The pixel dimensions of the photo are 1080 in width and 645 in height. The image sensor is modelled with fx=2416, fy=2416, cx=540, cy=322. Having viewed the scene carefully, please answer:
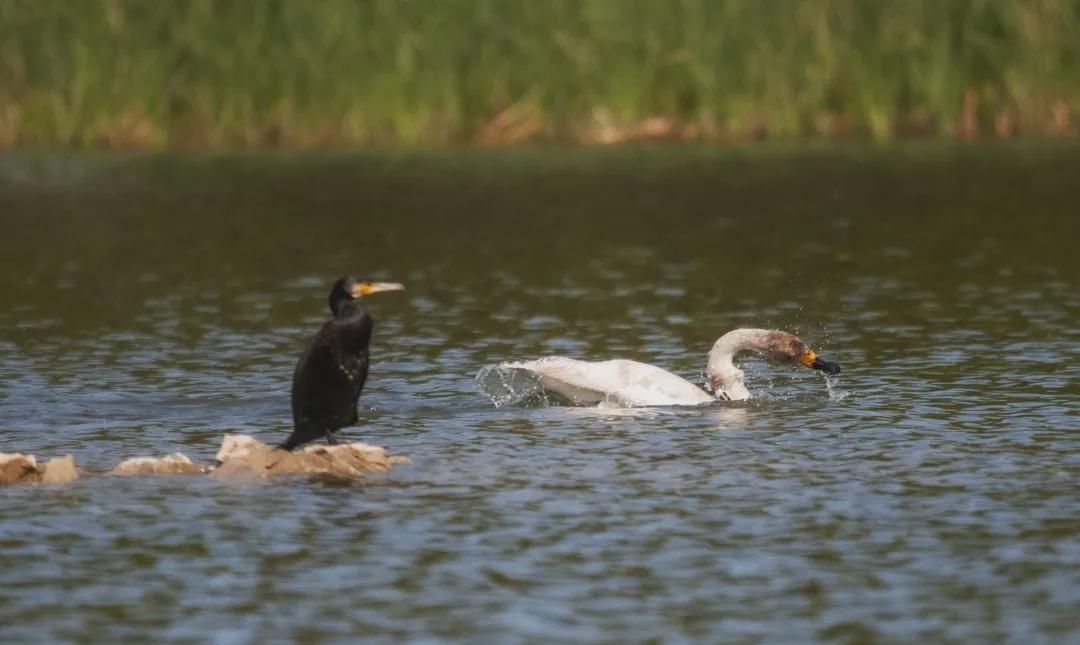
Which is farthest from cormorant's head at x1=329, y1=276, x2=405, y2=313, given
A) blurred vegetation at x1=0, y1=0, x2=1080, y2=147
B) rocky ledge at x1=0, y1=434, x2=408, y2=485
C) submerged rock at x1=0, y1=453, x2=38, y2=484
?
blurred vegetation at x1=0, y1=0, x2=1080, y2=147

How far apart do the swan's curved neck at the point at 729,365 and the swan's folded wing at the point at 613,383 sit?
0.55 ft

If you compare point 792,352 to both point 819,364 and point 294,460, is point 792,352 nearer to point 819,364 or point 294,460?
point 819,364

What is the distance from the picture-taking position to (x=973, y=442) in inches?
466

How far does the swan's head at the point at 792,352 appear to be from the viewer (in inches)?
547

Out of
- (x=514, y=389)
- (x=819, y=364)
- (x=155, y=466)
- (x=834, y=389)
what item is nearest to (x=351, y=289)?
(x=155, y=466)

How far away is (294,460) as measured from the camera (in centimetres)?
1127

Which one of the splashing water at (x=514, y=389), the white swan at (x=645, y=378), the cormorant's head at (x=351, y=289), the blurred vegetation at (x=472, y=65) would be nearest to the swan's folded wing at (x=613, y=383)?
the white swan at (x=645, y=378)

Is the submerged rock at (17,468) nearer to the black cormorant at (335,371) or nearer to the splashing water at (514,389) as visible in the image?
the black cormorant at (335,371)

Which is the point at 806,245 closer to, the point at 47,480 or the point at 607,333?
the point at 607,333

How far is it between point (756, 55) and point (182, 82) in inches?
273

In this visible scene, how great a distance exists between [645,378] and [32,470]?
373 centimetres

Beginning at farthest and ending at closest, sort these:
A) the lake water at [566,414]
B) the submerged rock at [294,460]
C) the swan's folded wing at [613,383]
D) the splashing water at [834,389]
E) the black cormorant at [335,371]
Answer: the splashing water at [834,389] < the swan's folded wing at [613,383] < the black cormorant at [335,371] < the submerged rock at [294,460] < the lake water at [566,414]

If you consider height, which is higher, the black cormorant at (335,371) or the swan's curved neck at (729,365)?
the black cormorant at (335,371)

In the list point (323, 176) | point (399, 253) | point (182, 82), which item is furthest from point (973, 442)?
point (182, 82)
